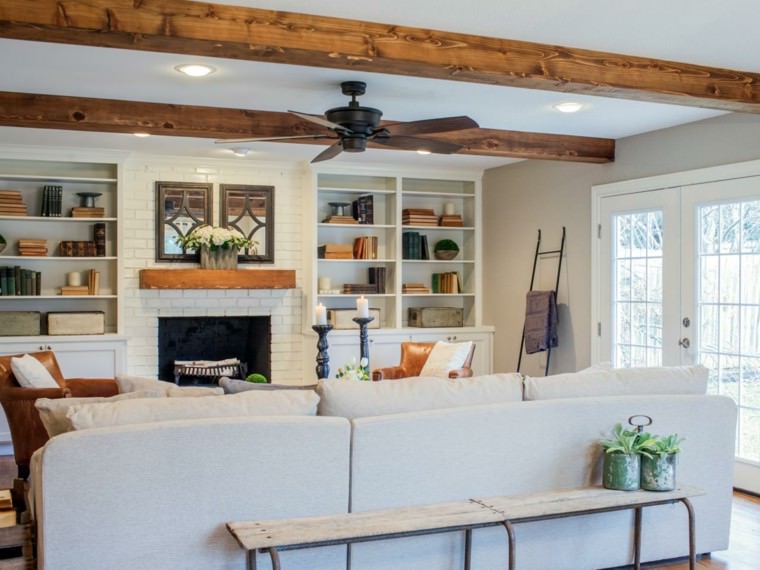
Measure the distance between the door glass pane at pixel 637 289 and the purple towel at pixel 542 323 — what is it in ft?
2.01

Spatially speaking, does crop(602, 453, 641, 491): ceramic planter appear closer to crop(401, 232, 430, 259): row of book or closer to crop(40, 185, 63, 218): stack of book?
crop(401, 232, 430, 259): row of book

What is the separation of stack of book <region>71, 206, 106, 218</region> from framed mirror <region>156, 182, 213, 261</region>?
48 centimetres

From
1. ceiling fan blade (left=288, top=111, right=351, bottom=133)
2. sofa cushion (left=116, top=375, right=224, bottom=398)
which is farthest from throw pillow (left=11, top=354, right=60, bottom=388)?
ceiling fan blade (left=288, top=111, right=351, bottom=133)

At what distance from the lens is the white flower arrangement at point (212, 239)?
684cm

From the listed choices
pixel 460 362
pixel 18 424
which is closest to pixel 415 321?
pixel 460 362

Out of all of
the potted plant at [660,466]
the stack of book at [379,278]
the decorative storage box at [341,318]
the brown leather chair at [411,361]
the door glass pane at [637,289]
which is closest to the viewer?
the potted plant at [660,466]

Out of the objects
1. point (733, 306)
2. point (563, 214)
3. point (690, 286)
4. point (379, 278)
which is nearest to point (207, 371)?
point (379, 278)

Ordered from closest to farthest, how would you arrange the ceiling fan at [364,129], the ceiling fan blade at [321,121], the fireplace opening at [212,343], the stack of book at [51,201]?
the ceiling fan blade at [321,121] < the ceiling fan at [364,129] < the stack of book at [51,201] < the fireplace opening at [212,343]

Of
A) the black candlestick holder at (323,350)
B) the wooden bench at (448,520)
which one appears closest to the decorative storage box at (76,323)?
the black candlestick holder at (323,350)

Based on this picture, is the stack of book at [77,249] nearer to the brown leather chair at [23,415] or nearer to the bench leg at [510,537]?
the brown leather chair at [23,415]

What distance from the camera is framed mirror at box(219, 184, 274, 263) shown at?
7129 mm

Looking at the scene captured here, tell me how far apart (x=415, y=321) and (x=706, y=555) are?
4291 millimetres

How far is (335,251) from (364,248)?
293mm

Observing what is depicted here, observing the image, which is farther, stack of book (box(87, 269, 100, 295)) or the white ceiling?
stack of book (box(87, 269, 100, 295))
